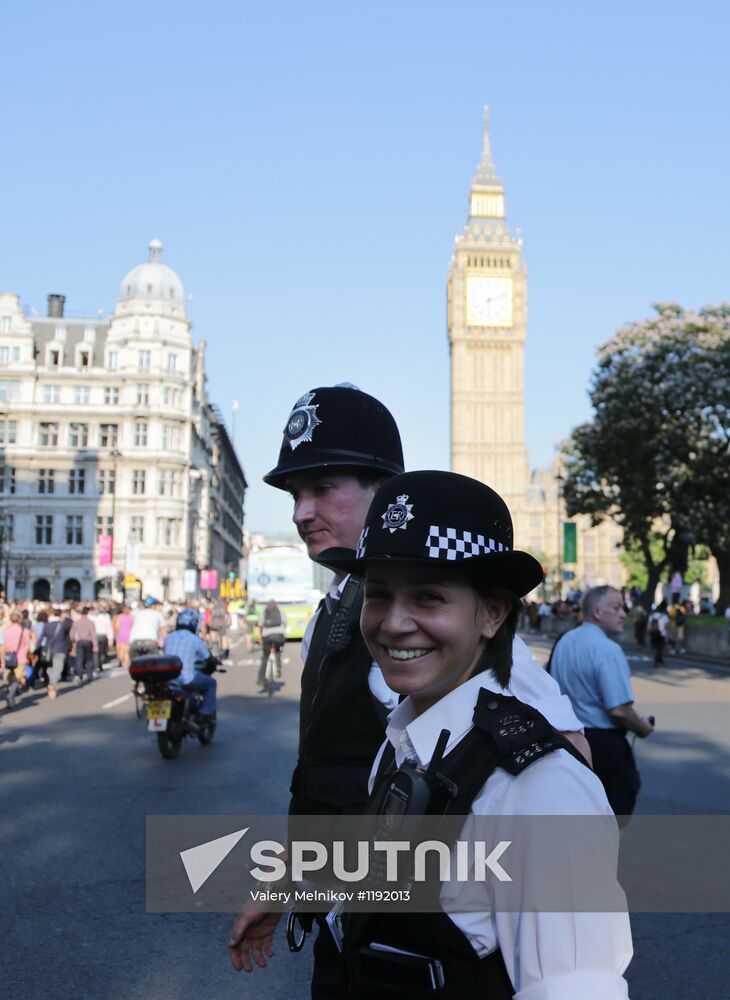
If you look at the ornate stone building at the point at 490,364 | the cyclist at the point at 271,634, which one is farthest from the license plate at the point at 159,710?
the ornate stone building at the point at 490,364

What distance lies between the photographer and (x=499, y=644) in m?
2.14

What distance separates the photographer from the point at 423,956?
1799 millimetres

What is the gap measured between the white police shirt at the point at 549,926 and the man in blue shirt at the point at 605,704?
4.26 m

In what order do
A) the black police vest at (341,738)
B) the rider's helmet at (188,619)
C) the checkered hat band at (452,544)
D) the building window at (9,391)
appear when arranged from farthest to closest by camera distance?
1. the building window at (9,391)
2. the rider's helmet at (188,619)
3. the black police vest at (341,738)
4. the checkered hat band at (452,544)

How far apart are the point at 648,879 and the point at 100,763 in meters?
6.72

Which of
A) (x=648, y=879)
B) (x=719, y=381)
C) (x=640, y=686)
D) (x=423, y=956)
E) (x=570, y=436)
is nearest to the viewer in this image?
(x=423, y=956)

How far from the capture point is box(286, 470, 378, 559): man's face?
3240 mm

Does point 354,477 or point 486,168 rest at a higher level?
point 486,168

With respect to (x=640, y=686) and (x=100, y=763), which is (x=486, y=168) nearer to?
(x=640, y=686)

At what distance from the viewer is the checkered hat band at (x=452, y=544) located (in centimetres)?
199

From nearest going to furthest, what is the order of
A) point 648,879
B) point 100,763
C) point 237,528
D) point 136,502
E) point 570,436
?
point 648,879 < point 100,763 < point 570,436 < point 136,502 < point 237,528

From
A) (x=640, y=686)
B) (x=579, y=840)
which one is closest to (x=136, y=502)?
(x=640, y=686)

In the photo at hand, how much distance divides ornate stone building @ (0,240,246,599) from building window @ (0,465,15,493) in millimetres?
65
